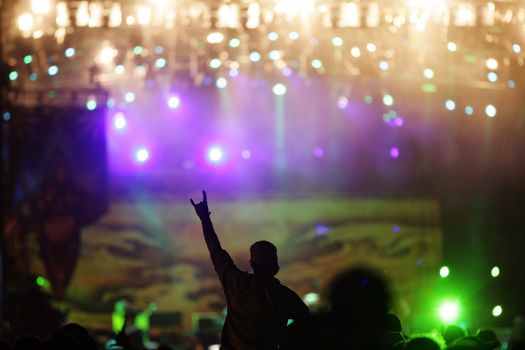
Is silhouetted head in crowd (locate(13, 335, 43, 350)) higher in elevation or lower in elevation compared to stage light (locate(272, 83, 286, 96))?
lower

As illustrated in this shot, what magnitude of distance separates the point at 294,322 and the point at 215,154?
8.94 m

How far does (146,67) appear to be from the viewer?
34.6 ft

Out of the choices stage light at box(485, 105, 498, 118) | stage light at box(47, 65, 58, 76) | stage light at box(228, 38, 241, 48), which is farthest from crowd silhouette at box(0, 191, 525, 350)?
stage light at box(485, 105, 498, 118)

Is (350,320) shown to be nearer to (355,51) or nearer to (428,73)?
(355,51)

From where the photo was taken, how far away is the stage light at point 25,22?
924 cm

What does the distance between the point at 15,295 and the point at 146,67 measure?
11.2ft

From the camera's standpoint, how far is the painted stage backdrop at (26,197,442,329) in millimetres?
12219

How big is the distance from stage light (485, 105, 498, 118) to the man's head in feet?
30.4

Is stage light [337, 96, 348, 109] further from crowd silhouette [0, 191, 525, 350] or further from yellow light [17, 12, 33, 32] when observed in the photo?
crowd silhouette [0, 191, 525, 350]

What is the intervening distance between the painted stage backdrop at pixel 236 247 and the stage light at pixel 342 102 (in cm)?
149

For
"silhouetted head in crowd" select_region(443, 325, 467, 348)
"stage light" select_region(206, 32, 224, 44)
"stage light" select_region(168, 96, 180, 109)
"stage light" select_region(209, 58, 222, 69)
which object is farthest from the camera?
"stage light" select_region(168, 96, 180, 109)

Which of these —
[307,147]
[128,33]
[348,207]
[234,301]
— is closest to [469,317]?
[348,207]

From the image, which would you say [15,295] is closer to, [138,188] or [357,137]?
[138,188]

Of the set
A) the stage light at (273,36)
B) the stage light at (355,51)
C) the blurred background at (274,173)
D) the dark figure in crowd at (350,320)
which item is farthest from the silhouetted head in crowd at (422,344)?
the stage light at (355,51)
